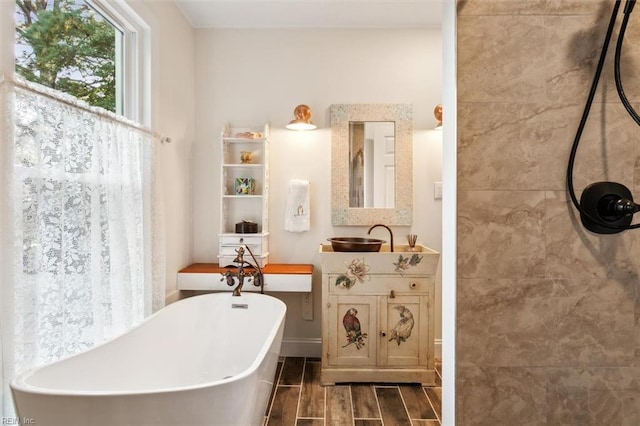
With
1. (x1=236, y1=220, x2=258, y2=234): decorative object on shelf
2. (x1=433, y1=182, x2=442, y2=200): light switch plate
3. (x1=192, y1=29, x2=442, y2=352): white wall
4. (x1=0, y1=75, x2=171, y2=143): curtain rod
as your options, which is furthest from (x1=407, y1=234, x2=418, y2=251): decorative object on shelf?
(x1=0, y1=75, x2=171, y2=143): curtain rod

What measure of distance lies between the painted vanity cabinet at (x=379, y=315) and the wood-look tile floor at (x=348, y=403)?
0.10m

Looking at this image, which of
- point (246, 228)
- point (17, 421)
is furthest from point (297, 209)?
point (17, 421)

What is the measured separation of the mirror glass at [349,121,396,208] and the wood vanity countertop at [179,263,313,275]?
26.6 inches

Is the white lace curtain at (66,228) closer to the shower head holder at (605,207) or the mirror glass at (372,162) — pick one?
the mirror glass at (372,162)

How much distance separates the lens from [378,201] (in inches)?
109

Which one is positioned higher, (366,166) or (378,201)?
(366,166)

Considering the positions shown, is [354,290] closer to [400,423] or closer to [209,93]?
[400,423]

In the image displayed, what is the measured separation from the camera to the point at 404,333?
2.36 meters

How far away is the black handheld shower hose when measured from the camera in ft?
2.96

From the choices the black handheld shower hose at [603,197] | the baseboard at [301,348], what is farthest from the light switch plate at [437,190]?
the black handheld shower hose at [603,197]

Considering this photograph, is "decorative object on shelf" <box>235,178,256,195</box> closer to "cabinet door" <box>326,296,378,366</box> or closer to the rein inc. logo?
"cabinet door" <box>326,296,378,366</box>

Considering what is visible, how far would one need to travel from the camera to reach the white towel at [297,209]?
2746 millimetres

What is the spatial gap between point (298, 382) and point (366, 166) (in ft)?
5.31

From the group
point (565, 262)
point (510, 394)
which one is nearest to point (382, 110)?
point (565, 262)
